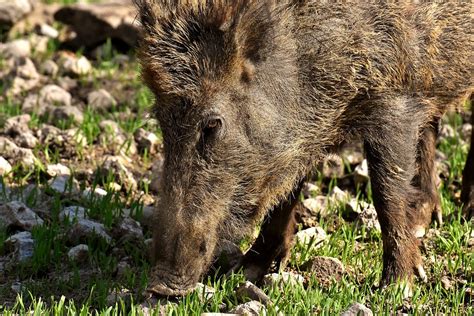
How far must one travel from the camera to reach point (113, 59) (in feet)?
30.7

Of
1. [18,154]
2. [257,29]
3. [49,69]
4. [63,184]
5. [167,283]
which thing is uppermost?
[257,29]

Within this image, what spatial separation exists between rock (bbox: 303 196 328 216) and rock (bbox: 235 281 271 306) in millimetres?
1436

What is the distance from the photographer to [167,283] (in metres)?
5.16

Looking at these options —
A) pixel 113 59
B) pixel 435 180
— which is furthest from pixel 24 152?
pixel 435 180

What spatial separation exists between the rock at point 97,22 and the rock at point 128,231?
335 cm

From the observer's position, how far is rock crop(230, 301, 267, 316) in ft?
16.6

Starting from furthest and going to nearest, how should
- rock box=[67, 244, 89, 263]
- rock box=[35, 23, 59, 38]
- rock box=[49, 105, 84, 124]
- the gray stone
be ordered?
1. rock box=[35, 23, 59, 38]
2. rock box=[49, 105, 84, 124]
3. the gray stone
4. rock box=[67, 244, 89, 263]

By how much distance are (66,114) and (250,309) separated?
11.3 ft

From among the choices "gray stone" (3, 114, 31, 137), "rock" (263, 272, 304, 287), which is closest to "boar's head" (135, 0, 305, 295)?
"rock" (263, 272, 304, 287)

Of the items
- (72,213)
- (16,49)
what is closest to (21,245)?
(72,213)

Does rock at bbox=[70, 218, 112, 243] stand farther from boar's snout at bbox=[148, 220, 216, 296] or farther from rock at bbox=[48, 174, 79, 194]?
boar's snout at bbox=[148, 220, 216, 296]

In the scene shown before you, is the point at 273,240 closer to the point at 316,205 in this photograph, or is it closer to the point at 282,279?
the point at 282,279

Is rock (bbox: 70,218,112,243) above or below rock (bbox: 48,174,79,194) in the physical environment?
below

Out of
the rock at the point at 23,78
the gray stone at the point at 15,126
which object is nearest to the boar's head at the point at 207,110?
the gray stone at the point at 15,126
